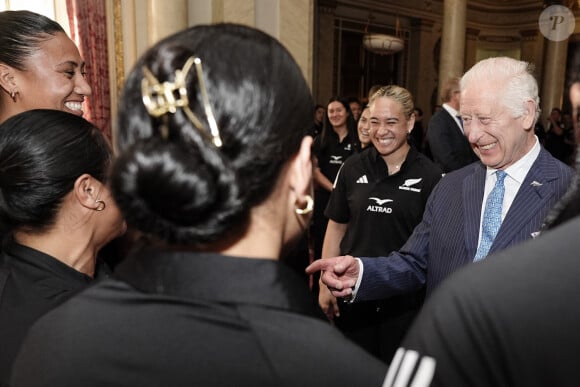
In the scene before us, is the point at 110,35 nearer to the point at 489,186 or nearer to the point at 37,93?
the point at 37,93

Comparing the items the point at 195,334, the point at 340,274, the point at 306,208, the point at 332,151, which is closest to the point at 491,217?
the point at 340,274

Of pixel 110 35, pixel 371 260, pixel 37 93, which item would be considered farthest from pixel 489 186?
pixel 110 35

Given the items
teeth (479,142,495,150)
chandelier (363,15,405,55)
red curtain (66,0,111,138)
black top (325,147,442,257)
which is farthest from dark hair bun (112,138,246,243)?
chandelier (363,15,405,55)

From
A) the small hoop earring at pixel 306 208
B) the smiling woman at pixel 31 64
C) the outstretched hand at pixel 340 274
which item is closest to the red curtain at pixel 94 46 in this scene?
the smiling woman at pixel 31 64

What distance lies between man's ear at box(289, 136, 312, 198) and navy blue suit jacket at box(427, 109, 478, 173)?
10.6ft

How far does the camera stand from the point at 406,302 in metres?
2.64

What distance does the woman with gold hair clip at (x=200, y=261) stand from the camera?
25.6 inches

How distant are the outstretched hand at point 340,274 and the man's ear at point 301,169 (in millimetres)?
931

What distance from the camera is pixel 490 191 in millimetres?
1789

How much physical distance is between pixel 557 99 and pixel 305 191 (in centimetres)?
1244

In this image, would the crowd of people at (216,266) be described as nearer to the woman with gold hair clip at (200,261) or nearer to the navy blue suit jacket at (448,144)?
the woman with gold hair clip at (200,261)

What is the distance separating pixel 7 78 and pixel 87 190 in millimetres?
890

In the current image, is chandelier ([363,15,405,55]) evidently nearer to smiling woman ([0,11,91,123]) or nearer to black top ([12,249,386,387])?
smiling woman ([0,11,91,123])

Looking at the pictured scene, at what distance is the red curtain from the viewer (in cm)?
484
